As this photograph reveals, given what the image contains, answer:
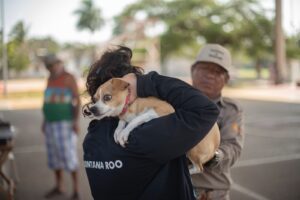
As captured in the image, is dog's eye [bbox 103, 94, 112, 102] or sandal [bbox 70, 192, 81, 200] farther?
sandal [bbox 70, 192, 81, 200]

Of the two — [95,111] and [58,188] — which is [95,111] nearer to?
[95,111]

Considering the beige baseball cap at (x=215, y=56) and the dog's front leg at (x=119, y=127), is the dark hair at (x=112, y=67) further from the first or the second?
the beige baseball cap at (x=215, y=56)

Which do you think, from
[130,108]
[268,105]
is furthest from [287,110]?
[130,108]

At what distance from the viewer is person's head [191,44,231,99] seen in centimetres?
246

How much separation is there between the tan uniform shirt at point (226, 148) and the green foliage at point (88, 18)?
2816 inches

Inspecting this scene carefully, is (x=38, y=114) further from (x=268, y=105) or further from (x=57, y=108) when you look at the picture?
(x=57, y=108)

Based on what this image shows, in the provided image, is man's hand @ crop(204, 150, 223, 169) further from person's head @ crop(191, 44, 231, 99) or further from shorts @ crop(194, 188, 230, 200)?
person's head @ crop(191, 44, 231, 99)

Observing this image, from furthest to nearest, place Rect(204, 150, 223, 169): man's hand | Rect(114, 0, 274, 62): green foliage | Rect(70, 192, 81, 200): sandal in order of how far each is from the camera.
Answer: Rect(114, 0, 274, 62): green foliage
Rect(70, 192, 81, 200): sandal
Rect(204, 150, 223, 169): man's hand

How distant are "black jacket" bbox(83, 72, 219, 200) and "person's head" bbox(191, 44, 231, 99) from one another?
0.90m

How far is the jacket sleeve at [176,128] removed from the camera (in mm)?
1493

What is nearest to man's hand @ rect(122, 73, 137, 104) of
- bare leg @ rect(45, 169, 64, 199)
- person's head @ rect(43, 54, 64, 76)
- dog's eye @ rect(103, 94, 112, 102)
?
dog's eye @ rect(103, 94, 112, 102)

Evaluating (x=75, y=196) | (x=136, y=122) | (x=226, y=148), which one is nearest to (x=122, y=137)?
(x=136, y=122)

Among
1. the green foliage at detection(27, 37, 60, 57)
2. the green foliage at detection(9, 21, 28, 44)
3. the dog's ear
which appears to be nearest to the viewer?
the dog's ear

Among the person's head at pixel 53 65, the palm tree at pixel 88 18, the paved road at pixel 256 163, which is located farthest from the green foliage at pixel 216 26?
the palm tree at pixel 88 18
